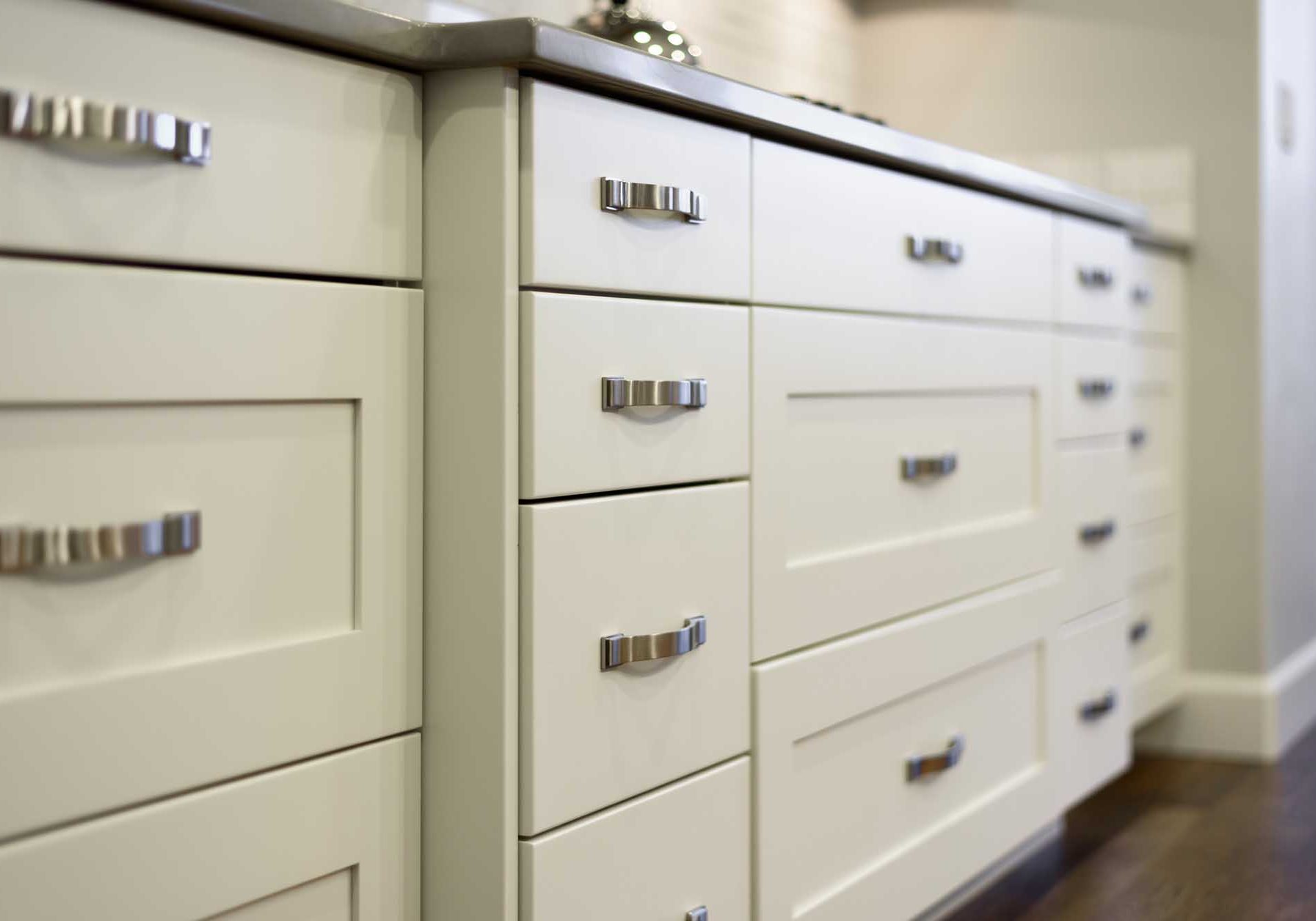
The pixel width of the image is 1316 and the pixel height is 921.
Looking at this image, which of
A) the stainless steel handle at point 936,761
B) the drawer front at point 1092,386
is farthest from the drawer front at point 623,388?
the drawer front at point 1092,386

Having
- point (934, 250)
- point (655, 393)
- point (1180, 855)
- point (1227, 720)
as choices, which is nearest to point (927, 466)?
point (934, 250)

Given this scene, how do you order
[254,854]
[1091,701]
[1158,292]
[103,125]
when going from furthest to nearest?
[1158,292] → [1091,701] → [254,854] → [103,125]

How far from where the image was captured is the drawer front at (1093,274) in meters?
1.99

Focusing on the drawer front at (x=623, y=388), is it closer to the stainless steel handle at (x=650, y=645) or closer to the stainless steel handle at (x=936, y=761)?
the stainless steel handle at (x=650, y=645)

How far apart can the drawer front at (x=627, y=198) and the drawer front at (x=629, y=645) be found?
0.18 m

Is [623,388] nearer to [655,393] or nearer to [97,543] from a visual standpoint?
[655,393]

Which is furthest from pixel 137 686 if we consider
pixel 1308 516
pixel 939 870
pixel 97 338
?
pixel 1308 516

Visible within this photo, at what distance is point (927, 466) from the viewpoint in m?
1.60

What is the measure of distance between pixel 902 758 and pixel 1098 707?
24.9 inches

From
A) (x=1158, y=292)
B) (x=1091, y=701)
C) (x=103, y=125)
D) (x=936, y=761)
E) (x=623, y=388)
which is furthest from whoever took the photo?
(x=1158, y=292)

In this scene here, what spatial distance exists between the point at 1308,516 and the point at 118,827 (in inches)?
112

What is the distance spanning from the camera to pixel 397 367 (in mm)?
1037

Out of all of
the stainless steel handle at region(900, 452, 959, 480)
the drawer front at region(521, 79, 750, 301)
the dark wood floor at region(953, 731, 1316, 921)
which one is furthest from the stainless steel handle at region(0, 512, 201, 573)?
the dark wood floor at region(953, 731, 1316, 921)

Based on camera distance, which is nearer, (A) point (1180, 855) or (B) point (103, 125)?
(B) point (103, 125)
